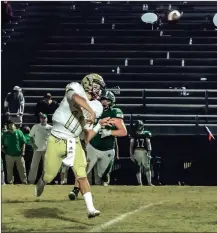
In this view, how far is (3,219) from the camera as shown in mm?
9906

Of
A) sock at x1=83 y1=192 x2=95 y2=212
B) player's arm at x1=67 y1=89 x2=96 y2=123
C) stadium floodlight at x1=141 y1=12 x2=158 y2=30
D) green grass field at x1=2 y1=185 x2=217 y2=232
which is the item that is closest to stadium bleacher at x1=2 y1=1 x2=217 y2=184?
stadium floodlight at x1=141 y1=12 x2=158 y2=30

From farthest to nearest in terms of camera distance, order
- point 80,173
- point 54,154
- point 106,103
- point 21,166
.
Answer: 1. point 21,166
2. point 106,103
3. point 54,154
4. point 80,173

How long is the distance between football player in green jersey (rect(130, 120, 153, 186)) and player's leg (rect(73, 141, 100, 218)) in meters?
8.11

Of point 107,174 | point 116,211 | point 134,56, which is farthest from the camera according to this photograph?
point 134,56

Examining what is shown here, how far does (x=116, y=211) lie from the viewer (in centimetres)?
1091

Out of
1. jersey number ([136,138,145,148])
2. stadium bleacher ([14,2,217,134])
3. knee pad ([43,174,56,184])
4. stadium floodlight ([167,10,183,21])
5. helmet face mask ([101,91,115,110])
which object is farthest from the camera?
→ stadium floodlight ([167,10,183,21])

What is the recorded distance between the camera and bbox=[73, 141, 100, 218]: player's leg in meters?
9.62

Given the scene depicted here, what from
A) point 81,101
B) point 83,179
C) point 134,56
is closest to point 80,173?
point 83,179

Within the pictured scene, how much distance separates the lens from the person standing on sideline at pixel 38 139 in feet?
59.7

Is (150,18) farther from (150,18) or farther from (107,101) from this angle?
(107,101)

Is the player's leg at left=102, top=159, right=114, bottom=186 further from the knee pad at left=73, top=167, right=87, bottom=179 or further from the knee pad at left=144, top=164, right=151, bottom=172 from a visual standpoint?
the knee pad at left=73, top=167, right=87, bottom=179

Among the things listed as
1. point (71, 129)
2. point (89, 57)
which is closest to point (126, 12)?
point (89, 57)

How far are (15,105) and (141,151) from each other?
5247 millimetres

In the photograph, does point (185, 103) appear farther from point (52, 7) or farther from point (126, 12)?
point (52, 7)
